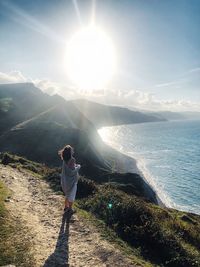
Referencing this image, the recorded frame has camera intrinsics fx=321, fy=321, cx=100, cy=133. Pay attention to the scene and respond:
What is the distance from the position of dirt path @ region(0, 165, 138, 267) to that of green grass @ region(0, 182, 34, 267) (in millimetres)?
318

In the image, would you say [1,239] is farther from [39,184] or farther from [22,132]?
[22,132]

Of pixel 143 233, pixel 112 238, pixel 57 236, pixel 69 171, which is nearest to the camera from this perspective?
pixel 57 236

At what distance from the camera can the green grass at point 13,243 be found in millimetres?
9941

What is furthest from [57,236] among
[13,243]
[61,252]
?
[13,243]

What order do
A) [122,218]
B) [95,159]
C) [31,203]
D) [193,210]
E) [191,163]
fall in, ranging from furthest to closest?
1. [191,163]
2. [95,159]
3. [193,210]
4. [31,203]
5. [122,218]

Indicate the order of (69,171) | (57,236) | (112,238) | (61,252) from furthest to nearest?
(69,171), (112,238), (57,236), (61,252)

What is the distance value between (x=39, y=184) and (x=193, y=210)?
147 feet

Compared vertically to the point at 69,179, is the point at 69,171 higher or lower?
higher

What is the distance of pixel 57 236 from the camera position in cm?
1261

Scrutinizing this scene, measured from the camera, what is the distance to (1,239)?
37.6 ft

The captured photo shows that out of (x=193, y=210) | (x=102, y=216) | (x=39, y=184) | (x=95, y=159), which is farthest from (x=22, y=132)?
(x=102, y=216)

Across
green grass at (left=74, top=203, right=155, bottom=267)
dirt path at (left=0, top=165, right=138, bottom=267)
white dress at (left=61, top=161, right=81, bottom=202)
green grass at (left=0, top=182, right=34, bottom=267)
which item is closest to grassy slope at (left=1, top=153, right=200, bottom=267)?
green grass at (left=74, top=203, right=155, bottom=267)

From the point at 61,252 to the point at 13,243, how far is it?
1712 mm

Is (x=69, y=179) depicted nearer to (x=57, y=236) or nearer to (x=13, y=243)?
(x=57, y=236)
